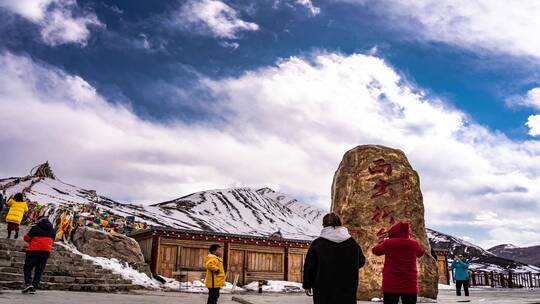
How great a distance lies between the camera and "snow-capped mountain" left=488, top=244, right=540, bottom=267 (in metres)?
76.6

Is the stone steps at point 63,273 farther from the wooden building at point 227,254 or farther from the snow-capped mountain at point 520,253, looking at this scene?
the snow-capped mountain at point 520,253

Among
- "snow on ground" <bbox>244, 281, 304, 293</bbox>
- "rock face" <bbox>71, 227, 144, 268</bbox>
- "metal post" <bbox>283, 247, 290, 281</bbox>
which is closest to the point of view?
"rock face" <bbox>71, 227, 144, 268</bbox>

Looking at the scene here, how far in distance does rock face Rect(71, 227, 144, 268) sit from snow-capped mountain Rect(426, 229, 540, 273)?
17.7 meters

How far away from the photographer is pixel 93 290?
41.7 ft

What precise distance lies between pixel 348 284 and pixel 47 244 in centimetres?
703

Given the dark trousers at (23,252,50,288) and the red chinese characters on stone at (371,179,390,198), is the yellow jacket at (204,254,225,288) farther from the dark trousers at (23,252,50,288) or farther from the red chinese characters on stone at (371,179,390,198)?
the red chinese characters on stone at (371,179,390,198)

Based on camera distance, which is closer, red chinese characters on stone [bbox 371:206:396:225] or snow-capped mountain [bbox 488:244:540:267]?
red chinese characters on stone [bbox 371:206:396:225]

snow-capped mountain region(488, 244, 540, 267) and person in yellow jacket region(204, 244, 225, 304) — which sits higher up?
snow-capped mountain region(488, 244, 540, 267)

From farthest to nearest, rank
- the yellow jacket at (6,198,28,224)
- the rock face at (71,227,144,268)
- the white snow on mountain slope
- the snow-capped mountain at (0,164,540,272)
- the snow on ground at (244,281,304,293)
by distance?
the white snow on mountain slope
the snow-capped mountain at (0,164,540,272)
the snow on ground at (244,281,304,293)
the rock face at (71,227,144,268)
the yellow jacket at (6,198,28,224)

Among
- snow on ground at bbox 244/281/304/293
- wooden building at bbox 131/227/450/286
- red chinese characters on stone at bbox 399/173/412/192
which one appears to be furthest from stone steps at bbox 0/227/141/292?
red chinese characters on stone at bbox 399/173/412/192


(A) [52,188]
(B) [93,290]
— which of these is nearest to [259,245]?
(B) [93,290]

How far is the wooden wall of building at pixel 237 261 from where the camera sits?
20250mm

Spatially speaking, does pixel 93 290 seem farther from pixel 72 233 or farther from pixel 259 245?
pixel 259 245

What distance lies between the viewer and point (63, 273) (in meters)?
13.2
